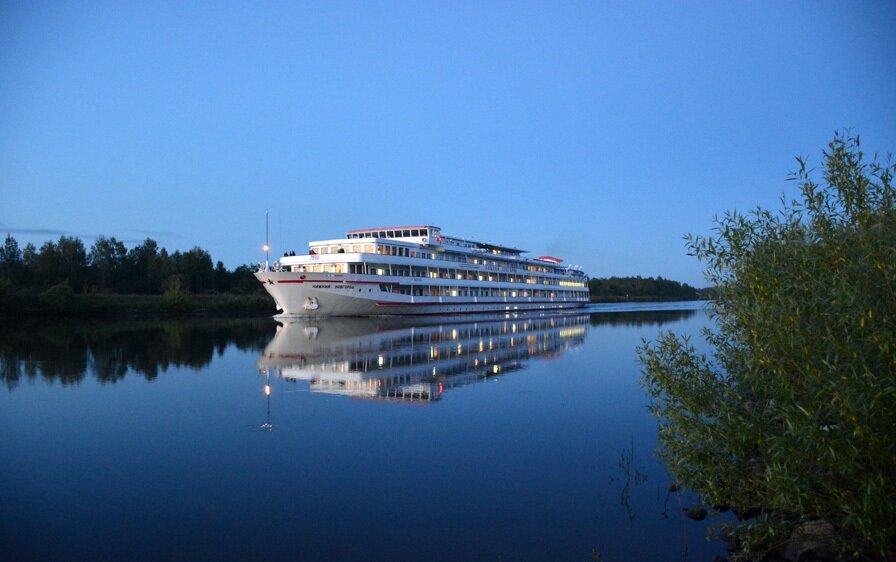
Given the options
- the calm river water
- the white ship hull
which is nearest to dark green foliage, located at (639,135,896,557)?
the calm river water

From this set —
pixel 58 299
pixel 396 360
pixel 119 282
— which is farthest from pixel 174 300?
pixel 396 360

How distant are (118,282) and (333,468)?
4086 inches

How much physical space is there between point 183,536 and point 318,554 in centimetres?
179

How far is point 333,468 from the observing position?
10258 millimetres

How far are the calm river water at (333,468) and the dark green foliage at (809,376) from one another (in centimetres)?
152

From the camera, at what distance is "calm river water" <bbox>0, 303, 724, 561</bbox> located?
7484 millimetres

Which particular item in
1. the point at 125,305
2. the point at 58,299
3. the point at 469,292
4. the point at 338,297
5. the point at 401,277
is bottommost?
the point at 338,297

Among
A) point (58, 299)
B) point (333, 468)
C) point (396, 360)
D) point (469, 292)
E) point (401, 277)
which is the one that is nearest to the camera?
point (333, 468)

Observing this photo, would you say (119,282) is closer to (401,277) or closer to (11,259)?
(11,259)

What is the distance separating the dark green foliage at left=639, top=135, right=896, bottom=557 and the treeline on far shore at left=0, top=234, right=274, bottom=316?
72282 millimetres

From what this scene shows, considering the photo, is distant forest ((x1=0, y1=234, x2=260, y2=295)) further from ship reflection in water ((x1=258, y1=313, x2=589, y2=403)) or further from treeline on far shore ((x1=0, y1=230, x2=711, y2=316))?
ship reflection in water ((x1=258, y1=313, x2=589, y2=403))

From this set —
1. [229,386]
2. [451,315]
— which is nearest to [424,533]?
[229,386]

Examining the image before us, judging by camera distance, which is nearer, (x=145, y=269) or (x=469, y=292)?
(x=469, y=292)

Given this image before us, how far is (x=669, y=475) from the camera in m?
10.4
